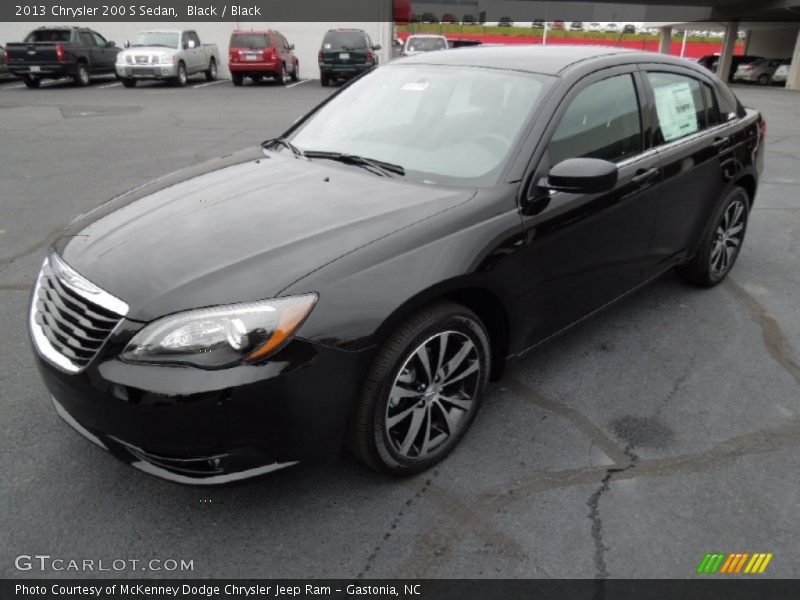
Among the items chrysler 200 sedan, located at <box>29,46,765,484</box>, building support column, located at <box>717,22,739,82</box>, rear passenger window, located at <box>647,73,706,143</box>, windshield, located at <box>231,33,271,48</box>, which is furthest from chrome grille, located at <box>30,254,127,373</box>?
building support column, located at <box>717,22,739,82</box>

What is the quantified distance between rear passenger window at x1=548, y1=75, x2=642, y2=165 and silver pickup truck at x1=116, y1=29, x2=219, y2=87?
1935 cm

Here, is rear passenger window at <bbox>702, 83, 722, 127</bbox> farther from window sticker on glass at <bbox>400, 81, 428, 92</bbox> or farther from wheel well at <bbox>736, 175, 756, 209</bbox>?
window sticker on glass at <bbox>400, 81, 428, 92</bbox>

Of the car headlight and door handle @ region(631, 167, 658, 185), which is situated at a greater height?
door handle @ region(631, 167, 658, 185)

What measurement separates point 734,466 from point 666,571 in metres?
0.79

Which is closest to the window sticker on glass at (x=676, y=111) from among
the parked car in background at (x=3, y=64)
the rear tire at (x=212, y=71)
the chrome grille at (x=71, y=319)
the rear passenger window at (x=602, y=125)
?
the rear passenger window at (x=602, y=125)

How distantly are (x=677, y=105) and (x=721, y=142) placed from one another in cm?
56

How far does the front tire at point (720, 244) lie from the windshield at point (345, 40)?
1847 cm

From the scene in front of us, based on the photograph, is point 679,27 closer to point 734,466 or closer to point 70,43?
point 70,43

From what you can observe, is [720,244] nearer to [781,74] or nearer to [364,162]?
[364,162]

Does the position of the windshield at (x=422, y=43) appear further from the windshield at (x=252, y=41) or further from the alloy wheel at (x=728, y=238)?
the alloy wheel at (x=728, y=238)

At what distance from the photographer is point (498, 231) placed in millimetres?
2719

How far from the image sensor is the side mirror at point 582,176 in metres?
2.74

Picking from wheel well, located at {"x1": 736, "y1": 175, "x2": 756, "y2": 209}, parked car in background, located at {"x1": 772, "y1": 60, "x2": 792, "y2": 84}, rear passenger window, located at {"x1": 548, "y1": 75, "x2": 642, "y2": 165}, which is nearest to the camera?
rear passenger window, located at {"x1": 548, "y1": 75, "x2": 642, "y2": 165}

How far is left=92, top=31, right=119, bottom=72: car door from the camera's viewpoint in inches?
822
